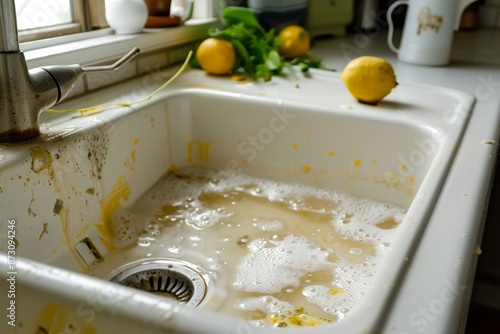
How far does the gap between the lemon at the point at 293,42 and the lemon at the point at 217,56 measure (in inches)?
7.5

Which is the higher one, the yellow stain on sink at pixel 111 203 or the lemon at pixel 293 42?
the lemon at pixel 293 42

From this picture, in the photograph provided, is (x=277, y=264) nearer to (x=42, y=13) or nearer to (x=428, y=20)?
(x=42, y=13)

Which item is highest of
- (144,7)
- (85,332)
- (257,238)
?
(144,7)

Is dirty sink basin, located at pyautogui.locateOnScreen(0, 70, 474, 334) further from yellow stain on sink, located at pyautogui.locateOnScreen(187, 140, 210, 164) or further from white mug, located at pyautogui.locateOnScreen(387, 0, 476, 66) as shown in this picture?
white mug, located at pyautogui.locateOnScreen(387, 0, 476, 66)

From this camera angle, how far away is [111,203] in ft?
2.35

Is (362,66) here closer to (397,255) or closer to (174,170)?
(174,170)

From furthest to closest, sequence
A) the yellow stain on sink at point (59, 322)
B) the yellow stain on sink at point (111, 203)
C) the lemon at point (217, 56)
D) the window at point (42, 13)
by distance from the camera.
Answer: the lemon at point (217, 56) → the window at point (42, 13) → the yellow stain on sink at point (111, 203) → the yellow stain on sink at point (59, 322)

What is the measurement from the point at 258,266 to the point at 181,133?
33 centimetres

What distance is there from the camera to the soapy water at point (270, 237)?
0.56 metres

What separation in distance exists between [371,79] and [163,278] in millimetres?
435

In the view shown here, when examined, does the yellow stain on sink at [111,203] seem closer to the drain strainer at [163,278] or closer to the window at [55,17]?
the drain strainer at [163,278]

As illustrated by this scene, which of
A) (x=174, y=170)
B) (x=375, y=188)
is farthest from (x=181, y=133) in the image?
(x=375, y=188)

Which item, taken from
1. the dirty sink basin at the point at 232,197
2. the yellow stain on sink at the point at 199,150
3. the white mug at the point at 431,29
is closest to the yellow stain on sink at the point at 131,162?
the dirty sink basin at the point at 232,197

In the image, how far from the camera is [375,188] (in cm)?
78
